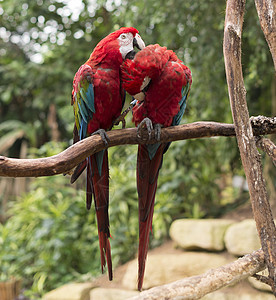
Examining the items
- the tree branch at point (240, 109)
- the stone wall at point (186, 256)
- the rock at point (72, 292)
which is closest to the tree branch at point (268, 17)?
the tree branch at point (240, 109)

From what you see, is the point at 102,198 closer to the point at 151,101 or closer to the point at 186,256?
the point at 151,101

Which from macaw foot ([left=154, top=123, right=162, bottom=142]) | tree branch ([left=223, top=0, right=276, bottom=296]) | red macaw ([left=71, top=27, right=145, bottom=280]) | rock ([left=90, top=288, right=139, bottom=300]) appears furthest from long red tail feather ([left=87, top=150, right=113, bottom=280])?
rock ([left=90, top=288, right=139, bottom=300])

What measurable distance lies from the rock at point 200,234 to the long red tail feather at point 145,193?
100cm

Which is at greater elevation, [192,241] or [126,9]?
[126,9]

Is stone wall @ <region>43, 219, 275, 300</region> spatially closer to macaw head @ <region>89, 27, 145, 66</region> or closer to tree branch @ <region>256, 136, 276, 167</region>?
tree branch @ <region>256, 136, 276, 167</region>

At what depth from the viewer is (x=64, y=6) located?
4.88 ft

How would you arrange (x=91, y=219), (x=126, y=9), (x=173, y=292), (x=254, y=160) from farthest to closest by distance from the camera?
(x=91, y=219) < (x=126, y=9) < (x=254, y=160) < (x=173, y=292)

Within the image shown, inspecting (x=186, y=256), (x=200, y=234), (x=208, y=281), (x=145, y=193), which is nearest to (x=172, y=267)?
(x=186, y=256)

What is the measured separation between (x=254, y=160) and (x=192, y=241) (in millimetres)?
1100

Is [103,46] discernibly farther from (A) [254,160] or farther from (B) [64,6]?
(B) [64,6]

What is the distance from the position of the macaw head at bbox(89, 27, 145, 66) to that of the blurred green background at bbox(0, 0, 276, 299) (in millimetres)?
567

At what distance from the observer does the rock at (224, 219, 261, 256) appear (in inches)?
54.8

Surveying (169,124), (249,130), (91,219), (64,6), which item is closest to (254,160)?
(249,130)

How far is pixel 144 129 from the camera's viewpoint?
647 millimetres
